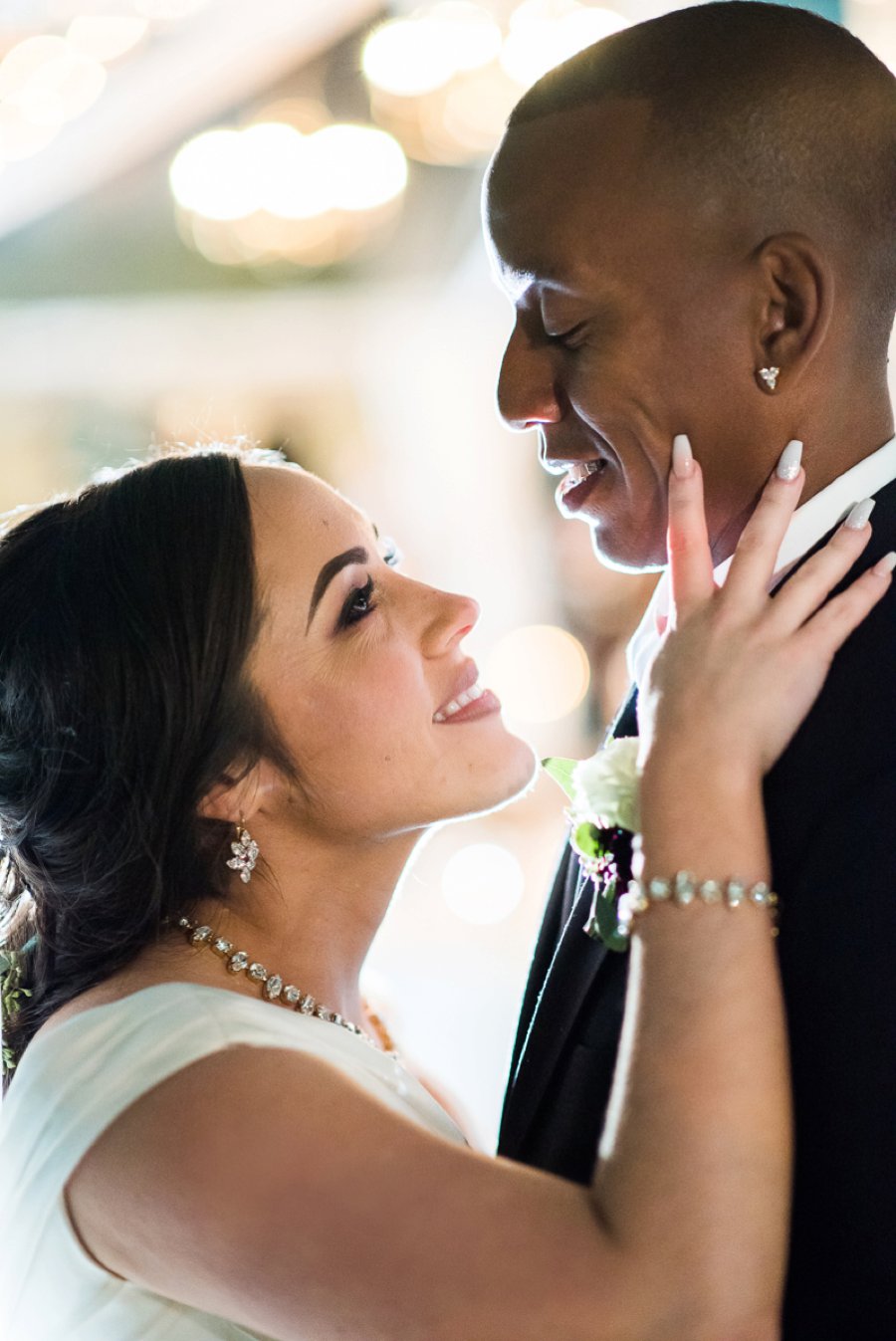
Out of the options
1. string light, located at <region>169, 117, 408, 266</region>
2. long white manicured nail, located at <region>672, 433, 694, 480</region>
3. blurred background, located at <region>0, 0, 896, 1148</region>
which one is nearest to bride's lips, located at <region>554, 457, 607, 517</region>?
long white manicured nail, located at <region>672, 433, 694, 480</region>

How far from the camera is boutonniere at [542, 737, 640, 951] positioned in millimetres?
1280

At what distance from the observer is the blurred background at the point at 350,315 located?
518cm

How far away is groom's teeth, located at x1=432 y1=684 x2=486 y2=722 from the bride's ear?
219 mm

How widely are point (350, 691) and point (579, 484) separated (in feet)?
1.30

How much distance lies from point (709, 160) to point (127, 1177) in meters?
1.10

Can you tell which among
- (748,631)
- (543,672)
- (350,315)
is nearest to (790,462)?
(748,631)

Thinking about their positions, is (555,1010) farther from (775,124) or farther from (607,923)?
(775,124)

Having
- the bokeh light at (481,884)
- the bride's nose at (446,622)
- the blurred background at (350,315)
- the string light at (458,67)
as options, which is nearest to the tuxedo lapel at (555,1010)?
the bride's nose at (446,622)

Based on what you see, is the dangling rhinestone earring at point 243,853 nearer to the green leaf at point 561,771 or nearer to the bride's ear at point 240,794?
the bride's ear at point 240,794

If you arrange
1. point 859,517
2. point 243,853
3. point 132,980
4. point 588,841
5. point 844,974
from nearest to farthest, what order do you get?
point 844,974 < point 859,517 < point 588,841 < point 132,980 < point 243,853

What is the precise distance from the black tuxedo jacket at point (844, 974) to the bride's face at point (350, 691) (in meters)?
0.56

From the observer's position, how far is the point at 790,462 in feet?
4.12

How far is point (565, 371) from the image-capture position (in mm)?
1384

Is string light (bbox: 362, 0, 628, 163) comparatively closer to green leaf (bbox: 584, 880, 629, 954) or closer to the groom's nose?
the groom's nose
